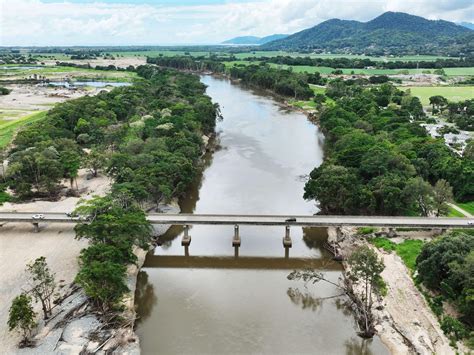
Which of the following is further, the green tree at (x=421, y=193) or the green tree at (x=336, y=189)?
the green tree at (x=336, y=189)

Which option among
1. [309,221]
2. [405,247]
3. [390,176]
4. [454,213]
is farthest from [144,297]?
[454,213]

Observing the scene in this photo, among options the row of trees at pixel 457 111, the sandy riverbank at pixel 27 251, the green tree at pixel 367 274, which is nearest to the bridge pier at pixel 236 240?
the green tree at pixel 367 274

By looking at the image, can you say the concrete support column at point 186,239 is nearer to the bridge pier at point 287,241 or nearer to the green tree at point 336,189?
the bridge pier at point 287,241

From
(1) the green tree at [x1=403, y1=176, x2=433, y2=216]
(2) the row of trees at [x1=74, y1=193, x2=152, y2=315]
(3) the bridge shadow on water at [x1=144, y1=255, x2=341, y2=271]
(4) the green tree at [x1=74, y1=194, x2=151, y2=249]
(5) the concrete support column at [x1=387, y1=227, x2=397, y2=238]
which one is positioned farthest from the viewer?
(1) the green tree at [x1=403, y1=176, x2=433, y2=216]

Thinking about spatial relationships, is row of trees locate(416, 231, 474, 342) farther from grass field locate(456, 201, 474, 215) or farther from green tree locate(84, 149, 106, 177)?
green tree locate(84, 149, 106, 177)

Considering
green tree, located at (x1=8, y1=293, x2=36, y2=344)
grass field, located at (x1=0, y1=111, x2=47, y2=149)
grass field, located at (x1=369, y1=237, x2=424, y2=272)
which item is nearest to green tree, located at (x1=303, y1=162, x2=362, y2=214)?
grass field, located at (x1=369, y1=237, x2=424, y2=272)

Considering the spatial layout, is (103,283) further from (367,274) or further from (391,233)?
(391,233)

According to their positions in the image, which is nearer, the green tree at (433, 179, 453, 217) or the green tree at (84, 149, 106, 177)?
the green tree at (433, 179, 453, 217)
